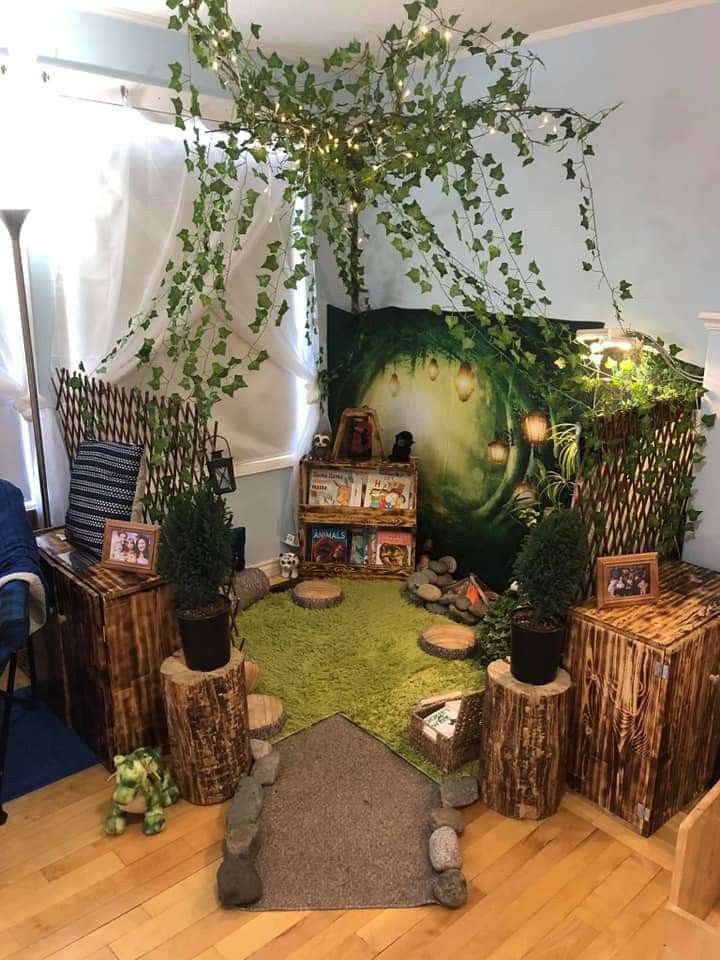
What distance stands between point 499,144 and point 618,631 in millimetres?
2143

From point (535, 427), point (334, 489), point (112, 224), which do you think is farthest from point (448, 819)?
point (112, 224)

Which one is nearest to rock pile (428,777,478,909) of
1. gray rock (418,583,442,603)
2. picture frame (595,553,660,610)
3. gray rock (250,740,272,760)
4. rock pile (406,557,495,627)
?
gray rock (250,740,272,760)

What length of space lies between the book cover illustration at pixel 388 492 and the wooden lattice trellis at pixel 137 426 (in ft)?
3.35

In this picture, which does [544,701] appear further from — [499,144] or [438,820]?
[499,144]

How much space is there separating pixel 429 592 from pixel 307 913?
181cm

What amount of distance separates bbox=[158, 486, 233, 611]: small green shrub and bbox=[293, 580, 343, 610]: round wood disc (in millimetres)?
1311

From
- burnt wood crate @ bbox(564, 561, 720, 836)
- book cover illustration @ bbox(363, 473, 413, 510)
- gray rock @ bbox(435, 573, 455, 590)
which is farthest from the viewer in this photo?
book cover illustration @ bbox(363, 473, 413, 510)

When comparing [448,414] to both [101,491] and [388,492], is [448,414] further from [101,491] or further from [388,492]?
[101,491]

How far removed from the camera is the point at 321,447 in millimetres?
4043

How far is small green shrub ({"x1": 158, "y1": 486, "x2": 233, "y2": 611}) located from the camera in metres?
2.36

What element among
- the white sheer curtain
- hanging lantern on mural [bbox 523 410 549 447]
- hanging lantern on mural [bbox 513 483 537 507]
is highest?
the white sheer curtain

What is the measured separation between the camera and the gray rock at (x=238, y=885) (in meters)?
2.07

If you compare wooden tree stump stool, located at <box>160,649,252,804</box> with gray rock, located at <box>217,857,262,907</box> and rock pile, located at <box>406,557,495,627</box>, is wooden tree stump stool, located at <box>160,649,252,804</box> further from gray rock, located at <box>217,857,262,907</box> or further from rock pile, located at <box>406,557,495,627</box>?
rock pile, located at <box>406,557,495,627</box>

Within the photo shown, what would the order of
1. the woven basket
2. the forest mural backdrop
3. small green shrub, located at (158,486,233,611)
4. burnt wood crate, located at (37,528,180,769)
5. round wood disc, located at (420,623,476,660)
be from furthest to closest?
1. the forest mural backdrop
2. round wood disc, located at (420,623,476,660)
3. the woven basket
4. burnt wood crate, located at (37,528,180,769)
5. small green shrub, located at (158,486,233,611)
